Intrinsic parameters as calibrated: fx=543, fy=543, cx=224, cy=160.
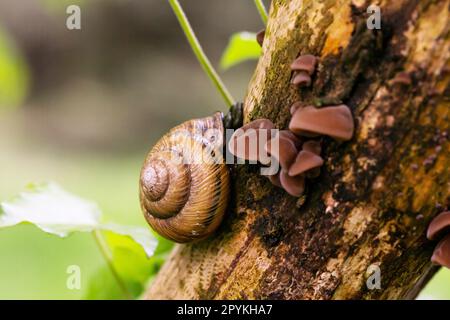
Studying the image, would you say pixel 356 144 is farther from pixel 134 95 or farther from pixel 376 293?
pixel 134 95

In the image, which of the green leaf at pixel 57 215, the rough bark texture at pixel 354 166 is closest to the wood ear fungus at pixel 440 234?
the rough bark texture at pixel 354 166

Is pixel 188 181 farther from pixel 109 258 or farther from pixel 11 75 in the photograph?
pixel 11 75

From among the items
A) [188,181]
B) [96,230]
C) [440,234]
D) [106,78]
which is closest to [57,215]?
[96,230]

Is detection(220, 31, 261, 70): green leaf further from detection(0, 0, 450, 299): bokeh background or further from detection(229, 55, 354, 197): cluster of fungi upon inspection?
detection(0, 0, 450, 299): bokeh background

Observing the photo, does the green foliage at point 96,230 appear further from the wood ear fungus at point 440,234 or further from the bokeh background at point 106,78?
the bokeh background at point 106,78

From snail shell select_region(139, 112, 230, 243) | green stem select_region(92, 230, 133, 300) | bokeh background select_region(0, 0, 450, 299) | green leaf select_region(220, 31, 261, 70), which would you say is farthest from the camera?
bokeh background select_region(0, 0, 450, 299)

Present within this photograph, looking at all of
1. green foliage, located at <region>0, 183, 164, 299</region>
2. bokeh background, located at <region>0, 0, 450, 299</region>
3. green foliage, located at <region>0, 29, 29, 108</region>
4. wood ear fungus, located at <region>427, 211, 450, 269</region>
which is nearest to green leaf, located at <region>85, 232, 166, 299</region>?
green foliage, located at <region>0, 183, 164, 299</region>

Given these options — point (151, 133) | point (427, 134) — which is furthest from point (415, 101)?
point (151, 133)
